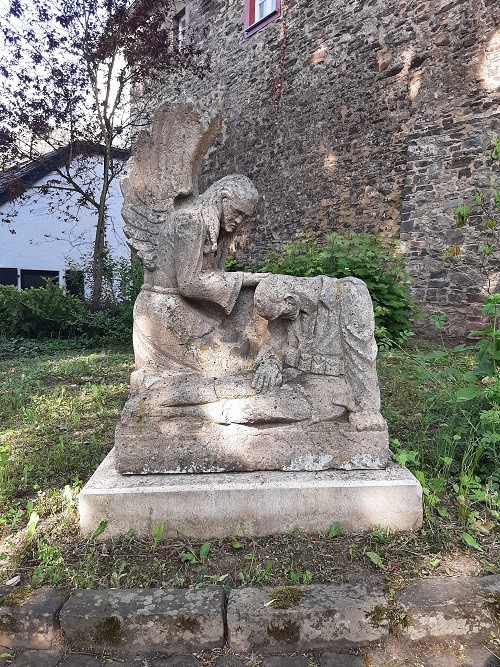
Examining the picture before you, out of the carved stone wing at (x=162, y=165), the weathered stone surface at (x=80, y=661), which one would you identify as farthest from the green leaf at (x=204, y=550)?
the carved stone wing at (x=162, y=165)

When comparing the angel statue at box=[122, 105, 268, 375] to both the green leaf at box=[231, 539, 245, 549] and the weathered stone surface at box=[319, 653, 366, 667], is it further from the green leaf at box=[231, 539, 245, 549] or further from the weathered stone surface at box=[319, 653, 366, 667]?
the weathered stone surface at box=[319, 653, 366, 667]

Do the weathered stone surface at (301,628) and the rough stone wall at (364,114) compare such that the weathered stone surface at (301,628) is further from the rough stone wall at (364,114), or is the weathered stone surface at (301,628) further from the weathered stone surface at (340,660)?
the rough stone wall at (364,114)

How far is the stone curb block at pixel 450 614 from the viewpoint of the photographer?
78.0 inches

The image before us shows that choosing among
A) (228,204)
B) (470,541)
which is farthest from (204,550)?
(228,204)

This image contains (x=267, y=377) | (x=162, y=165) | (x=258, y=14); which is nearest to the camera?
(x=267, y=377)

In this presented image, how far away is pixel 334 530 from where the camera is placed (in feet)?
8.15

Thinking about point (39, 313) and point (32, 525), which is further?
point (39, 313)

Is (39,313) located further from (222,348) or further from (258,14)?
(258,14)

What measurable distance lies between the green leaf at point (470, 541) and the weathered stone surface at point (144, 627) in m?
1.17

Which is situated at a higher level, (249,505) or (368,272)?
(368,272)

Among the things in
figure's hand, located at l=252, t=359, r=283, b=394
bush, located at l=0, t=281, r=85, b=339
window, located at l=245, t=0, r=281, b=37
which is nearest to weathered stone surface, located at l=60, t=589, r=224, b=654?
figure's hand, located at l=252, t=359, r=283, b=394

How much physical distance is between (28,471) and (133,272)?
644 centimetres

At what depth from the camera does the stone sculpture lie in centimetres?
259

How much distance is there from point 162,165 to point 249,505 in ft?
6.12
